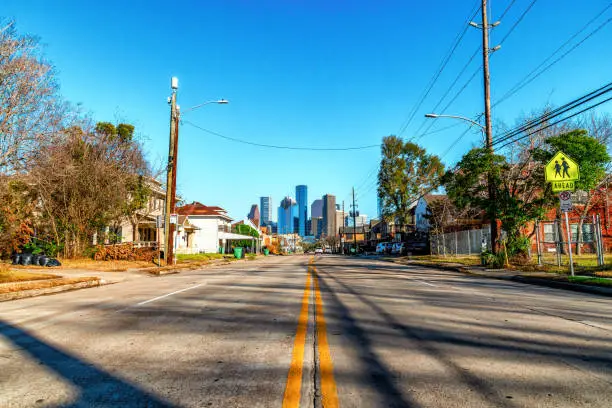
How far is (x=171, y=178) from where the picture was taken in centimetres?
2247

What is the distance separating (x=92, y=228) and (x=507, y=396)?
24.6 m

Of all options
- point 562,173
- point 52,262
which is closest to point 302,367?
point 562,173

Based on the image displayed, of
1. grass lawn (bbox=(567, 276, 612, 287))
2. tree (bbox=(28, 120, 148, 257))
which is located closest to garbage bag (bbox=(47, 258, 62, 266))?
tree (bbox=(28, 120, 148, 257))

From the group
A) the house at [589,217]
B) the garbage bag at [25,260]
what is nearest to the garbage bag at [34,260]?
the garbage bag at [25,260]

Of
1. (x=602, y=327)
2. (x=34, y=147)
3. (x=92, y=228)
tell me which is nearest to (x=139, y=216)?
(x=92, y=228)

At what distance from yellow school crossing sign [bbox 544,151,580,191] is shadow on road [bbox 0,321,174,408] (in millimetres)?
15659

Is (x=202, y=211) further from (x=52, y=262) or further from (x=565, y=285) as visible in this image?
(x=565, y=285)

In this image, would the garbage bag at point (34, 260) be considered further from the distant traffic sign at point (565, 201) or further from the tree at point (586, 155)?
the tree at point (586, 155)

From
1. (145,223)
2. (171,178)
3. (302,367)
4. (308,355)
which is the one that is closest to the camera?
(302,367)

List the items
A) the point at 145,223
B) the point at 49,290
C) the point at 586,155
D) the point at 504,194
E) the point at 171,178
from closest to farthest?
1. the point at 49,290
2. the point at 586,155
3. the point at 504,194
4. the point at 171,178
5. the point at 145,223

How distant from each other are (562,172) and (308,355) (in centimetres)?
1427

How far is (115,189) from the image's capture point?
23.1 m

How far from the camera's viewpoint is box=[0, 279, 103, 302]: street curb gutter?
985 centimetres

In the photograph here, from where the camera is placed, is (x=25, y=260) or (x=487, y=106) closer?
(x=25, y=260)
